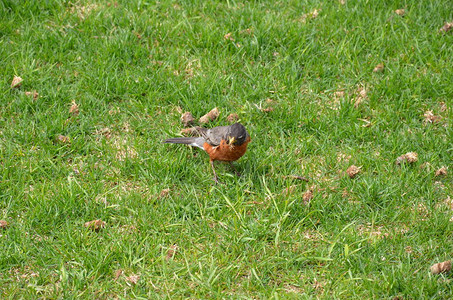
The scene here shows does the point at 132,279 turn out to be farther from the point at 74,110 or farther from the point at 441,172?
the point at 441,172

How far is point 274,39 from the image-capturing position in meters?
6.31

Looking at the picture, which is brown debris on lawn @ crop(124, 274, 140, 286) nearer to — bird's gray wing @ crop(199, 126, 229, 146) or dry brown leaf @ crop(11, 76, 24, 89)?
bird's gray wing @ crop(199, 126, 229, 146)

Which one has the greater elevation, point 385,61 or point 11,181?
point 385,61

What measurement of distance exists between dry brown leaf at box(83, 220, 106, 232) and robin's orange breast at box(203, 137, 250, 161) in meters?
1.21

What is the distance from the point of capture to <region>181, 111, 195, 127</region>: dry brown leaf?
5444mm

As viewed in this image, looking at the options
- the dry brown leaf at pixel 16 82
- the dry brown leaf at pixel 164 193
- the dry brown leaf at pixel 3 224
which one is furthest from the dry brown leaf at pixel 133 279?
the dry brown leaf at pixel 16 82

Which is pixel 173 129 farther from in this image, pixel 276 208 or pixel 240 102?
pixel 276 208

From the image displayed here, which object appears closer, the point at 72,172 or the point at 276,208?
the point at 276,208

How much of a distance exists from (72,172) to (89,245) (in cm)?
95

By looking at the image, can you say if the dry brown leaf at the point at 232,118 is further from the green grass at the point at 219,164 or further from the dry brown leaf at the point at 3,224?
the dry brown leaf at the point at 3,224

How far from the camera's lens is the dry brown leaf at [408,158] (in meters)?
4.93

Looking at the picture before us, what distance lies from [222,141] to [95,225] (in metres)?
1.33

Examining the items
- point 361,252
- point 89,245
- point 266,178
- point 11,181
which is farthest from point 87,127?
point 361,252

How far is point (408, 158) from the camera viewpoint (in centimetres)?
495
